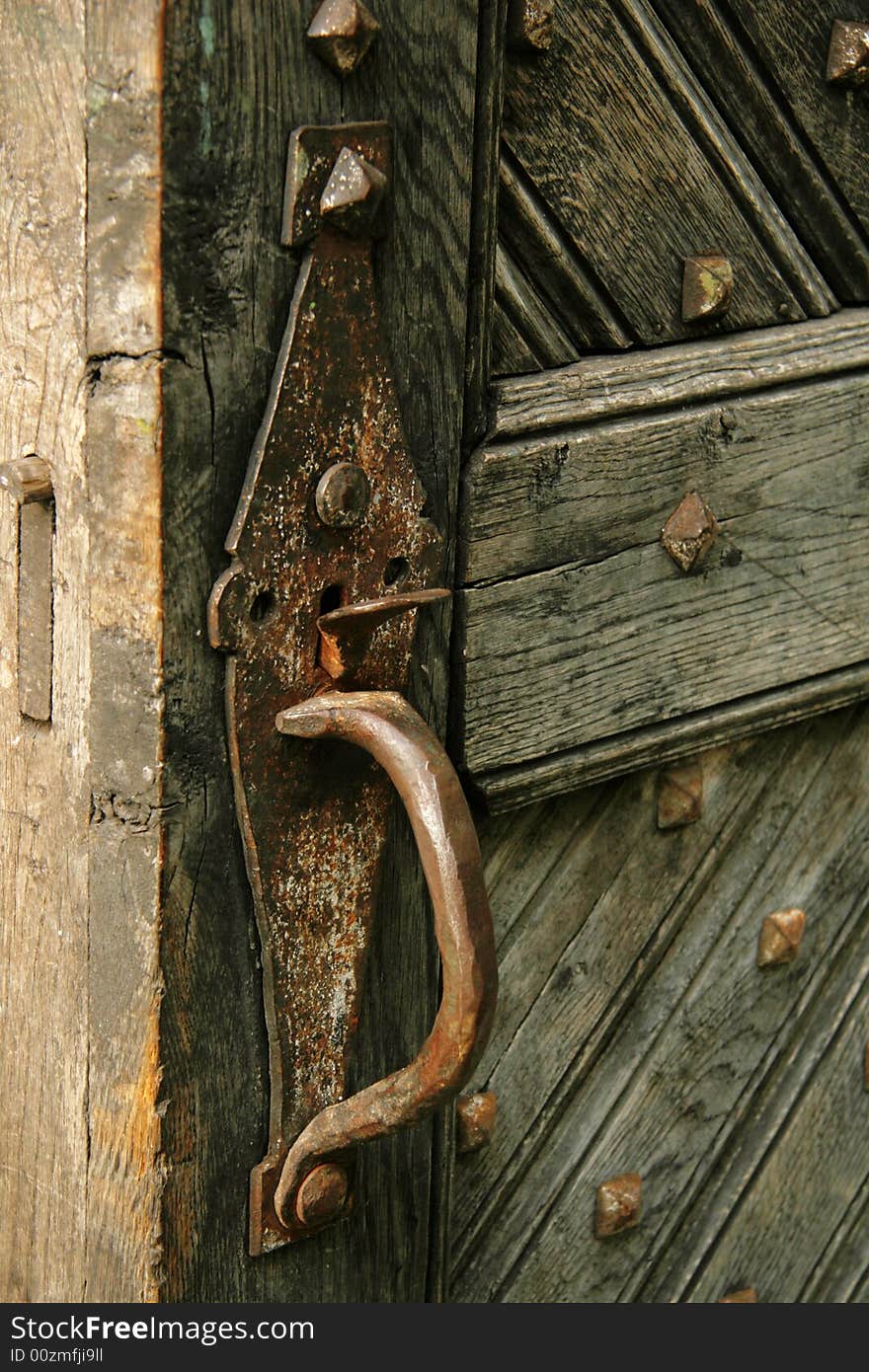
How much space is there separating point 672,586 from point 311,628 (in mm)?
384

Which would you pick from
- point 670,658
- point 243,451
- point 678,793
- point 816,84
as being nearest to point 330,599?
point 243,451

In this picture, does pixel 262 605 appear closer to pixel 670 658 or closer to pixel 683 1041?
pixel 670 658

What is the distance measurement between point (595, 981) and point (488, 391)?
1.90 feet

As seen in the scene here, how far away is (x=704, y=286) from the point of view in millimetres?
1339

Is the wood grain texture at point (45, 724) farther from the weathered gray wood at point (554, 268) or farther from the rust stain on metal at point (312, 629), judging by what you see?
the weathered gray wood at point (554, 268)

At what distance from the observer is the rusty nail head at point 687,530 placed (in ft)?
4.40

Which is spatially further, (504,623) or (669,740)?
(669,740)

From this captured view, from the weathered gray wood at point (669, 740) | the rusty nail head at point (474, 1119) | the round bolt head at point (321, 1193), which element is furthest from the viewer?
the rusty nail head at point (474, 1119)

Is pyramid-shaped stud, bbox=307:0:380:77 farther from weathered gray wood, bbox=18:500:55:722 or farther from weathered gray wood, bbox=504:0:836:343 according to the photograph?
weathered gray wood, bbox=18:500:55:722

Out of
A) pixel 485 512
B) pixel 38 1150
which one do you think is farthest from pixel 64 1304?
pixel 485 512

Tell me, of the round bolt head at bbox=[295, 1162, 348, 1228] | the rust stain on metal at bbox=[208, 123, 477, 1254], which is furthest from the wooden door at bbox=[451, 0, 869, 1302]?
the round bolt head at bbox=[295, 1162, 348, 1228]

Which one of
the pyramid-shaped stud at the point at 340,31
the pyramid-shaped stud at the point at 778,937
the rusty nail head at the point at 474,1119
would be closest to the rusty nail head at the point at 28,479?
the pyramid-shaped stud at the point at 340,31

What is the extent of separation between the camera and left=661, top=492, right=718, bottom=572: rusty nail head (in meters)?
1.34

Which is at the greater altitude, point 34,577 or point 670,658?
point 34,577
